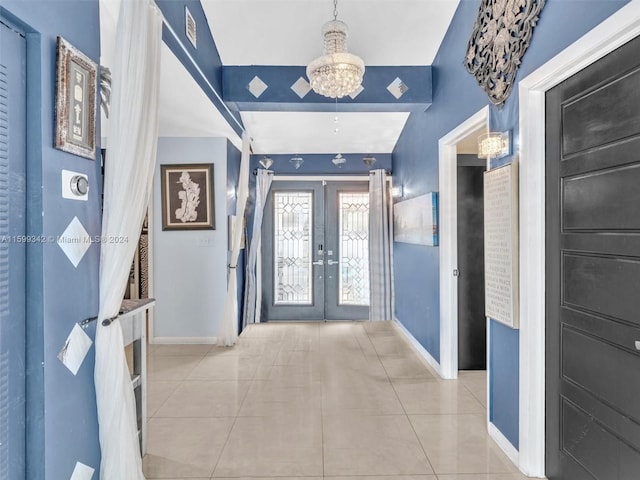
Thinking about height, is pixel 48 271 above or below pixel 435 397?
above

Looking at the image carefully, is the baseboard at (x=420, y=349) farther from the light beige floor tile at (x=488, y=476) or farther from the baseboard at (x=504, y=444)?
the light beige floor tile at (x=488, y=476)

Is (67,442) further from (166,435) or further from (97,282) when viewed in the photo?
(166,435)

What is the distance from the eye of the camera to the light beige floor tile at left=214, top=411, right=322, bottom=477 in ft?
6.84

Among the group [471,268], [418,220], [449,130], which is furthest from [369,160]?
[471,268]

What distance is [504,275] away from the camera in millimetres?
2199

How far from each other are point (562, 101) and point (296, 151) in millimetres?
4276

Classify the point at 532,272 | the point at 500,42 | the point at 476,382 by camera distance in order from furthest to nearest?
the point at 476,382, the point at 500,42, the point at 532,272

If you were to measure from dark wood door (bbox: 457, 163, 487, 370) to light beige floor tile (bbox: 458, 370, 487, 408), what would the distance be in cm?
11

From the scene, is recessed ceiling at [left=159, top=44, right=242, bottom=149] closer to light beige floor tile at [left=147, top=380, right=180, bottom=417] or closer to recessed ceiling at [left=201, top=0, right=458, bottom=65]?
recessed ceiling at [left=201, top=0, right=458, bottom=65]

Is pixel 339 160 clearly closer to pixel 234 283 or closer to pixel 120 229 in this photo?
pixel 234 283

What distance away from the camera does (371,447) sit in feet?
7.50

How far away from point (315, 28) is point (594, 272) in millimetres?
2643

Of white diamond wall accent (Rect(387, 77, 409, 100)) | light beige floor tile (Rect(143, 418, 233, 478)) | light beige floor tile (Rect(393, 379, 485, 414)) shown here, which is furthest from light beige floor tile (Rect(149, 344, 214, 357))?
white diamond wall accent (Rect(387, 77, 409, 100))

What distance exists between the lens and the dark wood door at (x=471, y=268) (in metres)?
3.57
